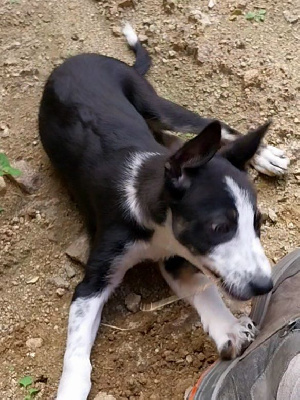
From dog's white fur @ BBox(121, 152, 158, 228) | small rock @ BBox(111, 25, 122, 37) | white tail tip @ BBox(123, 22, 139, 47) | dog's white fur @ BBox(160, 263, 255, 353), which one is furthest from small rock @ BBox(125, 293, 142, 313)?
small rock @ BBox(111, 25, 122, 37)

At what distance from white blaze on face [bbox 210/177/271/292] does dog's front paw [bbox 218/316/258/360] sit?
10.9 inches

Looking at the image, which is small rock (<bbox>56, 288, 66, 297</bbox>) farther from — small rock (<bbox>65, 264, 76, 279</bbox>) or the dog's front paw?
the dog's front paw

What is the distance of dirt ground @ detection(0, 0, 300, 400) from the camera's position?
3043mm

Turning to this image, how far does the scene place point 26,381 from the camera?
2.97 m

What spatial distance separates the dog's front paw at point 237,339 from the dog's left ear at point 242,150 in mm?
656

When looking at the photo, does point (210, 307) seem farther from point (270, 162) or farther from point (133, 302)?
point (270, 162)

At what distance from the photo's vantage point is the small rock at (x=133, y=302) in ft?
10.6

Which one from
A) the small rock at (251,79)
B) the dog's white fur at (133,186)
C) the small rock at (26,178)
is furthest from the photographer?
the small rock at (251,79)

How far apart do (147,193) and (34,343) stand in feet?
2.76

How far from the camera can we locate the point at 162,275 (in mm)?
3346

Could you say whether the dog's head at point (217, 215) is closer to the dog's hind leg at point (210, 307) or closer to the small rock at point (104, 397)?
the dog's hind leg at point (210, 307)

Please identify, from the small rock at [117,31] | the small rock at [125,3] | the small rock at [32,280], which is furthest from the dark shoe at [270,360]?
the small rock at [125,3]

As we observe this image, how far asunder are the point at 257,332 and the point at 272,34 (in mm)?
2209

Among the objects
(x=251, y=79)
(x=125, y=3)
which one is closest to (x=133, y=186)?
(x=251, y=79)
